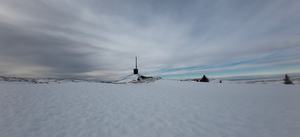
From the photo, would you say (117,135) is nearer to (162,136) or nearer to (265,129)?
(162,136)

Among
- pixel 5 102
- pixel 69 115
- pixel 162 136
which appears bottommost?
pixel 162 136

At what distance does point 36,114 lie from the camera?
19.3 ft

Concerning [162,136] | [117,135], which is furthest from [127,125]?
[162,136]

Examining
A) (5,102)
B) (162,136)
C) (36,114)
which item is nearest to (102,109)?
(36,114)

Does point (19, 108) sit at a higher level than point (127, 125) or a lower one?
higher

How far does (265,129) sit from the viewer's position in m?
4.97

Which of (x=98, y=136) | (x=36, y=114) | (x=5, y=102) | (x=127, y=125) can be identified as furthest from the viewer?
(x=5, y=102)

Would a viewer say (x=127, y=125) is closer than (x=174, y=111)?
Yes

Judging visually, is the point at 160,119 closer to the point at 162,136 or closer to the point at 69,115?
the point at 162,136

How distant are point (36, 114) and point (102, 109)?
359cm

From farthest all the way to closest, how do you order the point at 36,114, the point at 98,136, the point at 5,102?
the point at 5,102 → the point at 36,114 → the point at 98,136

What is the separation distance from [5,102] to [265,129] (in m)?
16.1

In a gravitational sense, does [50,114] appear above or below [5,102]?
below

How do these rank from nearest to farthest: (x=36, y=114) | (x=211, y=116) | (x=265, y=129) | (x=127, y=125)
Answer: (x=265, y=129)
(x=127, y=125)
(x=36, y=114)
(x=211, y=116)
